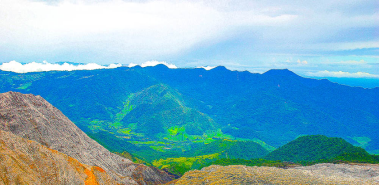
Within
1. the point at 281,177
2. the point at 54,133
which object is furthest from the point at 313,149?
the point at 54,133

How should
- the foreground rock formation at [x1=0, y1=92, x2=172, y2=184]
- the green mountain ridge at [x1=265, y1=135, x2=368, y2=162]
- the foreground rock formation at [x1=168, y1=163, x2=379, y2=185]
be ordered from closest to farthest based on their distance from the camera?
the foreground rock formation at [x1=168, y1=163, x2=379, y2=185]
the foreground rock formation at [x1=0, y1=92, x2=172, y2=184]
the green mountain ridge at [x1=265, y1=135, x2=368, y2=162]

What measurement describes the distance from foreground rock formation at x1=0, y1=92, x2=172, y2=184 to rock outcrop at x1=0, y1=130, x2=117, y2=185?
23437mm

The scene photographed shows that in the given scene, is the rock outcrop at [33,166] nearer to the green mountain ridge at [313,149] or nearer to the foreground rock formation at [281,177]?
the foreground rock formation at [281,177]

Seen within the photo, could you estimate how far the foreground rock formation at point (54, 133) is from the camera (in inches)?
3189

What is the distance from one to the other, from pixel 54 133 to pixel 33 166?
130ft

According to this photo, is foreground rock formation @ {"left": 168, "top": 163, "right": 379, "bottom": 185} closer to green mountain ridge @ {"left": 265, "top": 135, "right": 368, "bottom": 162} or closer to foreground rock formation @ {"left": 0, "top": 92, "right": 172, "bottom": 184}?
foreground rock formation @ {"left": 0, "top": 92, "right": 172, "bottom": 184}

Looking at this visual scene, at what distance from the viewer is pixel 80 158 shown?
85.1m

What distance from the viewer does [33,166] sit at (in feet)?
172

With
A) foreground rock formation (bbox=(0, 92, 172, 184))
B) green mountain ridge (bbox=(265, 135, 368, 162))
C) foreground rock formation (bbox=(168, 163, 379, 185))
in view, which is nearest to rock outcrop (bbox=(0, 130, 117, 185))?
foreground rock formation (bbox=(0, 92, 172, 184))

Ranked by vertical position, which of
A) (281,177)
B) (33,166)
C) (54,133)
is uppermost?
(33,166)

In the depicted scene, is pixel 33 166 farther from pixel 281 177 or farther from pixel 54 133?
pixel 281 177

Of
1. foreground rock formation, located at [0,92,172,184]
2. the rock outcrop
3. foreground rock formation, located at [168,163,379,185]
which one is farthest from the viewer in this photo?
foreground rock formation, located at [0,92,172,184]

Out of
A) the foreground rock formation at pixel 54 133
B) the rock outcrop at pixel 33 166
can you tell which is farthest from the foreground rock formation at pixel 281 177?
the rock outcrop at pixel 33 166

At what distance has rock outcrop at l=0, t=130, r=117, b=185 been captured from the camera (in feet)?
152
